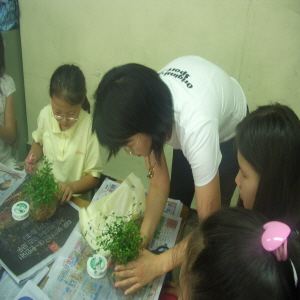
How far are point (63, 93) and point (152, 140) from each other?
1.66 ft

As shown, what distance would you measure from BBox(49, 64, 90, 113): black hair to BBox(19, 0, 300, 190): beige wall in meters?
0.55

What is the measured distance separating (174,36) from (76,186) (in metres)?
0.92

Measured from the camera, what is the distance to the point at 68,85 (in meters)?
1.19

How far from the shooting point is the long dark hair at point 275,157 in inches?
29.9

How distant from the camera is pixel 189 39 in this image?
1491mm

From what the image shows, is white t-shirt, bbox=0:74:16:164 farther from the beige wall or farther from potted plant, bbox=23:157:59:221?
potted plant, bbox=23:157:59:221

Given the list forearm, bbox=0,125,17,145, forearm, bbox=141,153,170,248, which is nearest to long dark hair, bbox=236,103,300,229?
forearm, bbox=141,153,170,248

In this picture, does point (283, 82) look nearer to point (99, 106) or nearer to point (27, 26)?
point (99, 106)

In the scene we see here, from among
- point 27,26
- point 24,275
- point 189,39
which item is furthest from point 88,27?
point 24,275

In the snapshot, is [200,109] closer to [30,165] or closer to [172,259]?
[172,259]

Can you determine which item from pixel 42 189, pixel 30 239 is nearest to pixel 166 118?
pixel 42 189

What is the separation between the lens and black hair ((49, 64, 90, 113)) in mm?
1190

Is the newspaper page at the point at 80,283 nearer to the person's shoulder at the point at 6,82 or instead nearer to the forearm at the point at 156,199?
the forearm at the point at 156,199

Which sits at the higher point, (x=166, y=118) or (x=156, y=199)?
(x=166, y=118)
